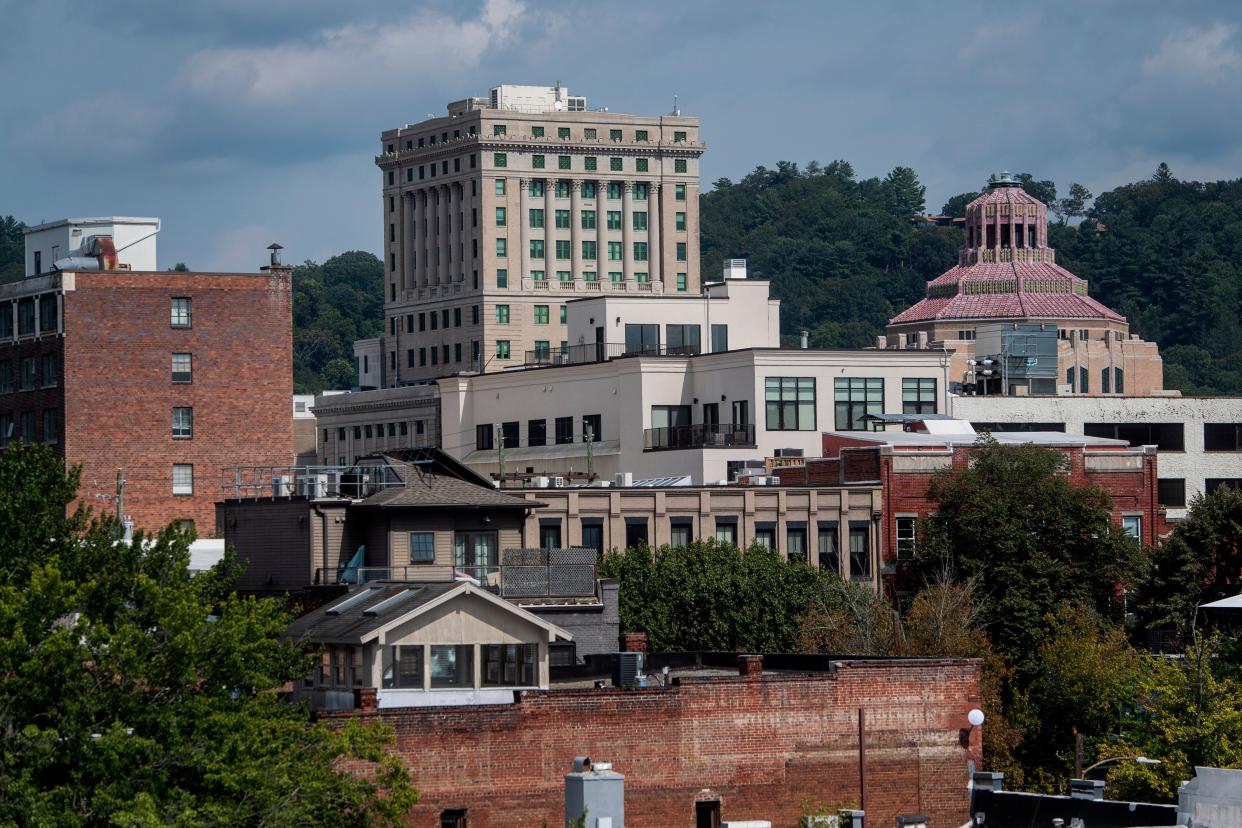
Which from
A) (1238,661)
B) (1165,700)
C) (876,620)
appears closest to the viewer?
(1165,700)

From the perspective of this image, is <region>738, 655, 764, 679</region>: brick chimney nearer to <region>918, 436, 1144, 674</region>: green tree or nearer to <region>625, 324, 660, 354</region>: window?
<region>918, 436, 1144, 674</region>: green tree

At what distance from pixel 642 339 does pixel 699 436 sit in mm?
19945

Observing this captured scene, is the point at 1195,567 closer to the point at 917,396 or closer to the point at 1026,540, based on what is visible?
the point at 1026,540

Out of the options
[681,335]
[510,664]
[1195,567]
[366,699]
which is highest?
[681,335]

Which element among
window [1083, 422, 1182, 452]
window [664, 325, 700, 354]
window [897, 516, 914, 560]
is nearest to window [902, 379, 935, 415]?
window [1083, 422, 1182, 452]

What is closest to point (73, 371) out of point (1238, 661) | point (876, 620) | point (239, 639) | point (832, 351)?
point (832, 351)

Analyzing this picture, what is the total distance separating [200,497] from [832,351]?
3283 cm

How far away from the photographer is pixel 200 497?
13500 cm

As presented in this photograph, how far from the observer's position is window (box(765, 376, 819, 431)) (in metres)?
134

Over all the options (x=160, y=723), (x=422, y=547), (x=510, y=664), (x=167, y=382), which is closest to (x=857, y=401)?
(x=167, y=382)

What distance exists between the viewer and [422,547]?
84.6 meters

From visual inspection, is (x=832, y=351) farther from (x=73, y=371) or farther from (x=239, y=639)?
(x=239, y=639)

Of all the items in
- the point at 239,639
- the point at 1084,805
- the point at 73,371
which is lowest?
the point at 1084,805

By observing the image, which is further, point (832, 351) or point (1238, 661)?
point (832, 351)
